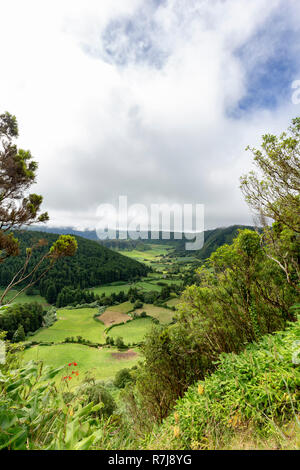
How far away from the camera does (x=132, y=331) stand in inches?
2323

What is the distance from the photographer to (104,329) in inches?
2467

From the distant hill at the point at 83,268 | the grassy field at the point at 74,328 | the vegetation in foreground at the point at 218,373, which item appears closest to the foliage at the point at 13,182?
the vegetation in foreground at the point at 218,373

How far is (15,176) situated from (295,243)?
1097 centimetres

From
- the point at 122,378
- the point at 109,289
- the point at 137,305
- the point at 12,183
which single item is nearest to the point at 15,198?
the point at 12,183

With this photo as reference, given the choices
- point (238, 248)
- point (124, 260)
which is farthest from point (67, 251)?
point (124, 260)

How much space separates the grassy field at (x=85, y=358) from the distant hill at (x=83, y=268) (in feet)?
167

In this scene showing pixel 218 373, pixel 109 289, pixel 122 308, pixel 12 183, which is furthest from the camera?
pixel 109 289

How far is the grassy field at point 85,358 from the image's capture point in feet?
127

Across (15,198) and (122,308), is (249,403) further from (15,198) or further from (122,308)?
(122,308)

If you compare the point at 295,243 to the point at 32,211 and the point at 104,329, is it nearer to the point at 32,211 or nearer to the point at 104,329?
the point at 32,211

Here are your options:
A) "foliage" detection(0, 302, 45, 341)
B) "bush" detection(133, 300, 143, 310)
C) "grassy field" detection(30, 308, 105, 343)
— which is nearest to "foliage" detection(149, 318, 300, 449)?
"grassy field" detection(30, 308, 105, 343)

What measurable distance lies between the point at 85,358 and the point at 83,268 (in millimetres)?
70229

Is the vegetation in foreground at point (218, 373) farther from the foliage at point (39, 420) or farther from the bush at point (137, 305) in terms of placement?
the bush at point (137, 305)

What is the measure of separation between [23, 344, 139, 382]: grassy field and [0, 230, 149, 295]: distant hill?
50971mm
